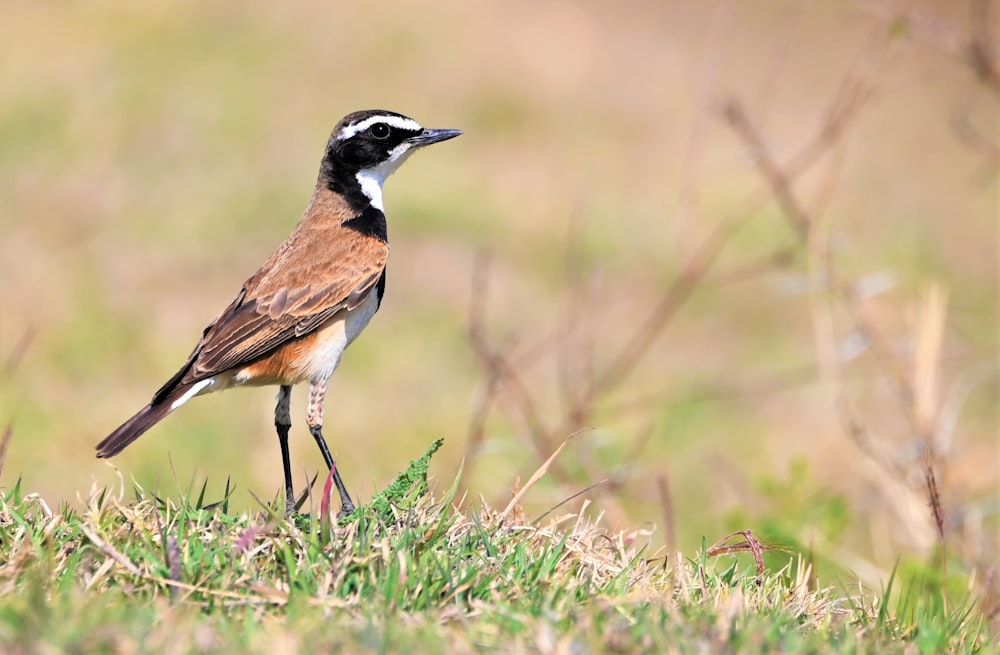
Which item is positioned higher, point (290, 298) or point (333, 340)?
point (290, 298)

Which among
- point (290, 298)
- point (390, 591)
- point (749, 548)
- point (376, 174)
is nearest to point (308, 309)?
point (290, 298)

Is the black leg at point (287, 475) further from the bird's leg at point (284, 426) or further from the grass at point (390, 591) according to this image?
the grass at point (390, 591)

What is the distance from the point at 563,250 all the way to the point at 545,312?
3.48 ft

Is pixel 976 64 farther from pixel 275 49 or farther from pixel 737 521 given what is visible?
pixel 275 49

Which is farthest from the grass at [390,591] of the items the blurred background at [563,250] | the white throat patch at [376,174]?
the white throat patch at [376,174]

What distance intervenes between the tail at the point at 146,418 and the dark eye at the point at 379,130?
1.82m

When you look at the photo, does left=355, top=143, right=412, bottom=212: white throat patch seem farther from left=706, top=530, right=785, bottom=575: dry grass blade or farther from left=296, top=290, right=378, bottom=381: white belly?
left=706, top=530, right=785, bottom=575: dry grass blade

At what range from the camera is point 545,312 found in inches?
521

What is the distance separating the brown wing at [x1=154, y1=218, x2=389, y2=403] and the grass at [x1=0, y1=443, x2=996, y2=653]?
65.4 inches

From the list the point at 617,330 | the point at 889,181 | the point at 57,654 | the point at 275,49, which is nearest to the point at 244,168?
the point at 275,49

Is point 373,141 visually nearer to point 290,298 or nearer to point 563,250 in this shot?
point 290,298

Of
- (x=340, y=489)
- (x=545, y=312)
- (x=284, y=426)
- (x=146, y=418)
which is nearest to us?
(x=340, y=489)

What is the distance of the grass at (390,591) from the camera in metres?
3.88

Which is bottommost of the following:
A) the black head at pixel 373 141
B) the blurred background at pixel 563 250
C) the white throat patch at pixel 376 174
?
the blurred background at pixel 563 250
